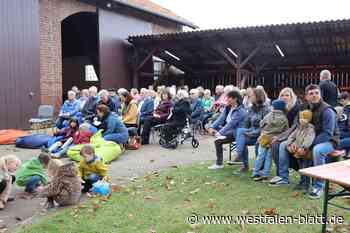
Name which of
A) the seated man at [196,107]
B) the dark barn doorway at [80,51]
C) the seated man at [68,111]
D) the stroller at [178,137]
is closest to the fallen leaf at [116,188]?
the stroller at [178,137]

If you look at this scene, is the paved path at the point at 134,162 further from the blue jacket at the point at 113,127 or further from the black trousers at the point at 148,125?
the blue jacket at the point at 113,127

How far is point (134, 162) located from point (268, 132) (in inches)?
113

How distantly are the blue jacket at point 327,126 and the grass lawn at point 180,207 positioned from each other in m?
0.78

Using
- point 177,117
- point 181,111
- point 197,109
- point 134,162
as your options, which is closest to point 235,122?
point 134,162

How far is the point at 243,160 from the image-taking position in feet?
20.7

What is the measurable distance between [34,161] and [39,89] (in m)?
Result: 8.12

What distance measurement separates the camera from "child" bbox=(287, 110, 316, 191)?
502 cm

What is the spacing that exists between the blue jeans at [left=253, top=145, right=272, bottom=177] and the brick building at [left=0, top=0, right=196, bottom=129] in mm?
8721

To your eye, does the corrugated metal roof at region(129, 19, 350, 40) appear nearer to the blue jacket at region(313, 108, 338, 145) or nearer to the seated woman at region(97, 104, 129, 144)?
the seated woman at region(97, 104, 129, 144)

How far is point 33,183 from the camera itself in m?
5.47

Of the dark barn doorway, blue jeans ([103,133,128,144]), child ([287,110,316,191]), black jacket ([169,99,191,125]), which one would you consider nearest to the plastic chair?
blue jeans ([103,133,128,144])

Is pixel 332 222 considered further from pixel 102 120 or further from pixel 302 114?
pixel 102 120

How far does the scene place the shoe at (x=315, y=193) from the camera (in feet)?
15.9

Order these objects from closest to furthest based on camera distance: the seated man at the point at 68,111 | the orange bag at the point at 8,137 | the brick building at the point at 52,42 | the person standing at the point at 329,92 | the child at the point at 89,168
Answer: the child at the point at 89,168
the person standing at the point at 329,92
the orange bag at the point at 8,137
the seated man at the point at 68,111
the brick building at the point at 52,42
